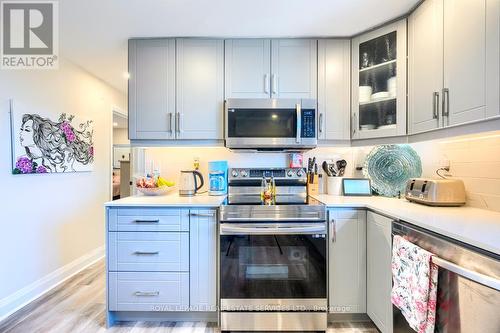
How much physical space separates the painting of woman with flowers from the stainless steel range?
1.80 m

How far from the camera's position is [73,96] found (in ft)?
8.75

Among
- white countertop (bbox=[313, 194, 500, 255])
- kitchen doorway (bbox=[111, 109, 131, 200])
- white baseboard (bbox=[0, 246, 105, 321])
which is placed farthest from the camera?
kitchen doorway (bbox=[111, 109, 131, 200])

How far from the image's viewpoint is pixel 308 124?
2035 mm

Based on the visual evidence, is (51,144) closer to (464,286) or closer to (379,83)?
(379,83)

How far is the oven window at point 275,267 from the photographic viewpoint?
1.68 meters

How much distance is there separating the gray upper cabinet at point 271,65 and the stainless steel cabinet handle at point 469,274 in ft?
5.02

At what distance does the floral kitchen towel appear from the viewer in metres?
1.07

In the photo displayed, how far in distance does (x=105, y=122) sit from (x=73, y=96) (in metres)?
0.57

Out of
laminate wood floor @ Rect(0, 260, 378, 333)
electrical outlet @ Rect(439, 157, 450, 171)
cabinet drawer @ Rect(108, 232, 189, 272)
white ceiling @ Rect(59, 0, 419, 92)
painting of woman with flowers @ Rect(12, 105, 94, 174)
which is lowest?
laminate wood floor @ Rect(0, 260, 378, 333)

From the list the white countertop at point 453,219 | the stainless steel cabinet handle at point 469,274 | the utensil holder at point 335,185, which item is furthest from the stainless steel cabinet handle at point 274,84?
the stainless steel cabinet handle at point 469,274

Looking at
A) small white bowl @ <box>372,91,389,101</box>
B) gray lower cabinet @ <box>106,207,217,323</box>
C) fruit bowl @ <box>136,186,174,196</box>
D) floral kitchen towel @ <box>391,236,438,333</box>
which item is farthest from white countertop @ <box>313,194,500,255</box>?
fruit bowl @ <box>136,186,174,196</box>

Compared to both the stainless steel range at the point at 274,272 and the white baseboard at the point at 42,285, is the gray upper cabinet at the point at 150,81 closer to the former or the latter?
the stainless steel range at the point at 274,272

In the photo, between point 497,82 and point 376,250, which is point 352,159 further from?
point 497,82

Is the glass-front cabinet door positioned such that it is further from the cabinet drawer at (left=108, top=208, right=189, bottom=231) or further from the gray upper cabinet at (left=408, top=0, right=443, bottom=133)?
the cabinet drawer at (left=108, top=208, right=189, bottom=231)
